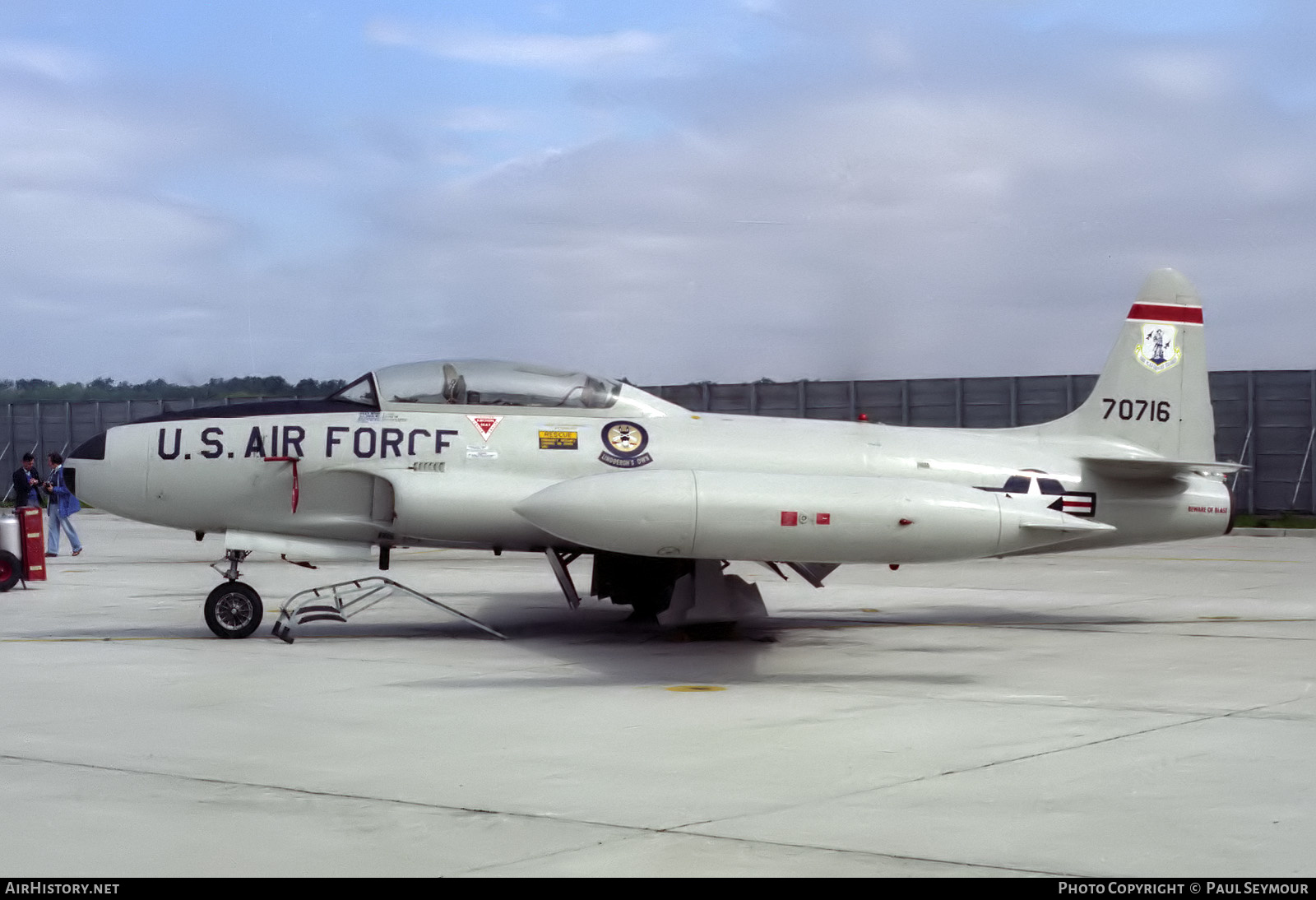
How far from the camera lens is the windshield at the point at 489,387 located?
1238 centimetres

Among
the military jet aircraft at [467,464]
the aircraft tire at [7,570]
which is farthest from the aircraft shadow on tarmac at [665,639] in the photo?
the aircraft tire at [7,570]

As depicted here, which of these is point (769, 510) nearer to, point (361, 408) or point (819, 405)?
point (361, 408)

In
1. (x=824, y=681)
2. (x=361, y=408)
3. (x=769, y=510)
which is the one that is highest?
(x=361, y=408)

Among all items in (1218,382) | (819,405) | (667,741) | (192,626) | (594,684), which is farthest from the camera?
(819,405)

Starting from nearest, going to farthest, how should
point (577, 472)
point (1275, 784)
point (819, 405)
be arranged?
point (1275, 784), point (577, 472), point (819, 405)

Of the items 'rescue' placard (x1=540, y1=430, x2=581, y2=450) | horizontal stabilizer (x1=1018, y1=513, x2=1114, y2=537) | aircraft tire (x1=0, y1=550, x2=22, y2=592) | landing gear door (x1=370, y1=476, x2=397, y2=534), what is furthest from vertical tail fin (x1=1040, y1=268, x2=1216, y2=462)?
aircraft tire (x1=0, y1=550, x2=22, y2=592)

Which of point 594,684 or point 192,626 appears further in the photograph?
point 192,626

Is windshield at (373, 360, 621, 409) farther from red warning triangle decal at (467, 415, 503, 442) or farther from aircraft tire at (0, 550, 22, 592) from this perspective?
aircraft tire at (0, 550, 22, 592)

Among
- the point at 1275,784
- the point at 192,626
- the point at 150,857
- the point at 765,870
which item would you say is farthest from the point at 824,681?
the point at 192,626

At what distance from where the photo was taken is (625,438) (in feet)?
40.3

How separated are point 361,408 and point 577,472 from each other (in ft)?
6.82

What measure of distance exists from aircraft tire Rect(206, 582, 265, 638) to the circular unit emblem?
3495 millimetres

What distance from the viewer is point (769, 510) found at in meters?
10.2

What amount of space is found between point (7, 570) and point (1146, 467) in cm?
1362
